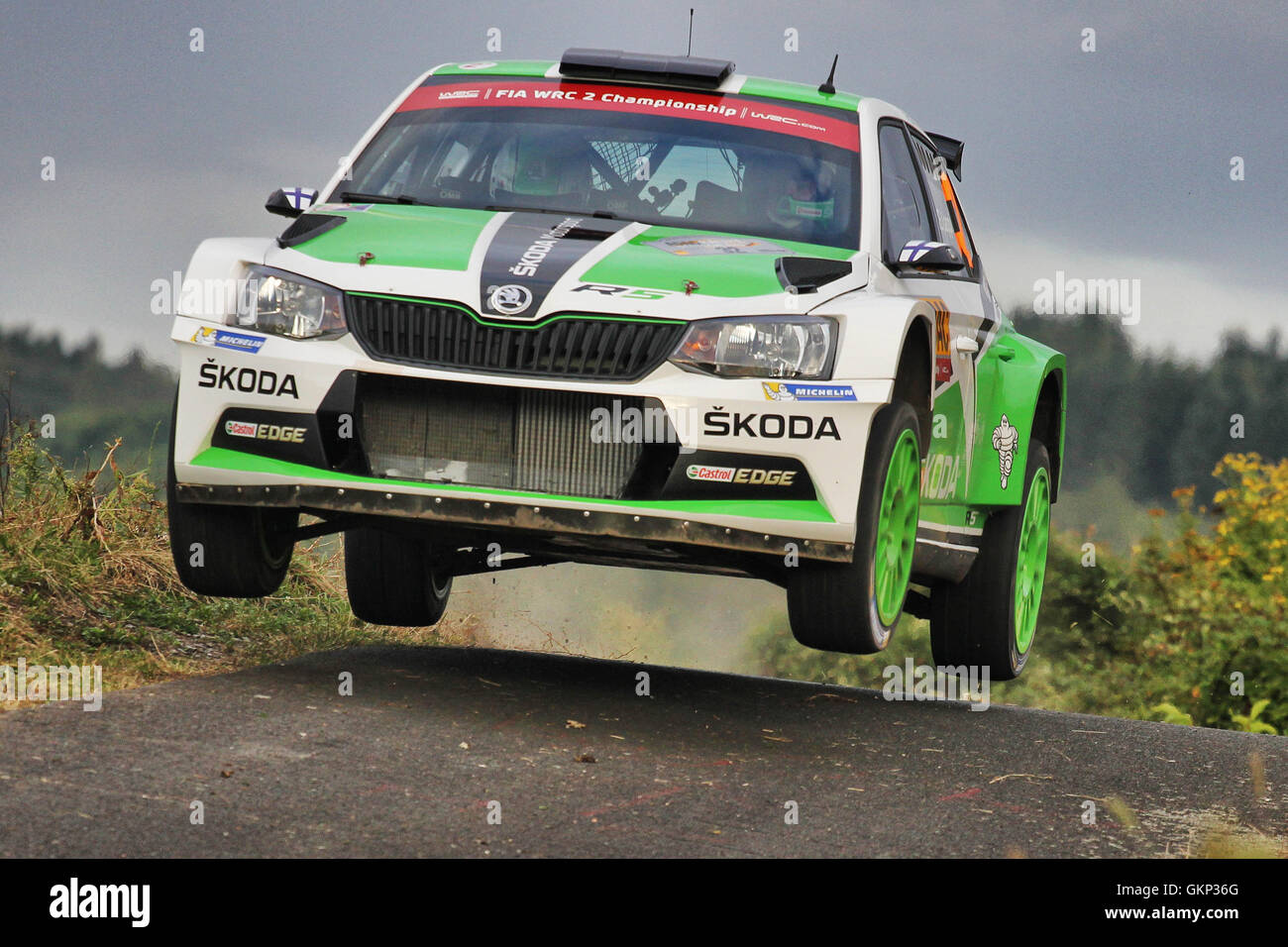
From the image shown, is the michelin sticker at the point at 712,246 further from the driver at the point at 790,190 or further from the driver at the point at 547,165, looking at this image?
the driver at the point at 547,165

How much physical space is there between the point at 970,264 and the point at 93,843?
5547 mm

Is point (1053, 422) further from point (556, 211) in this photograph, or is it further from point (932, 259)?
point (556, 211)

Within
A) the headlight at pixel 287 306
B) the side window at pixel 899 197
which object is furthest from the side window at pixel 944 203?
the headlight at pixel 287 306

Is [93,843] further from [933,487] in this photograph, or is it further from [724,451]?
[933,487]

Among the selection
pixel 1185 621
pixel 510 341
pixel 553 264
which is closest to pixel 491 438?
pixel 510 341

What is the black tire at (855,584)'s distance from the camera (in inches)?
227

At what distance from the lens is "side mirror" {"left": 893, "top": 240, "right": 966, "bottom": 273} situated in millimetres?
6586

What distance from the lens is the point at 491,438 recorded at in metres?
5.81

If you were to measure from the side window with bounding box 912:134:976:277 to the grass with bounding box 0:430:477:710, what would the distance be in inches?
135

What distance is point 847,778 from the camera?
584 cm

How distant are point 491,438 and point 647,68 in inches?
86.8

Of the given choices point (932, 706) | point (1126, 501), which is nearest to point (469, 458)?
point (932, 706)

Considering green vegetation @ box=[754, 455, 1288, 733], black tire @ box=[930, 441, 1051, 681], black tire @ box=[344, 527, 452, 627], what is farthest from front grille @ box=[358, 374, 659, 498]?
green vegetation @ box=[754, 455, 1288, 733]

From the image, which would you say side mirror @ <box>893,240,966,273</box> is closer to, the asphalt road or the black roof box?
the black roof box
